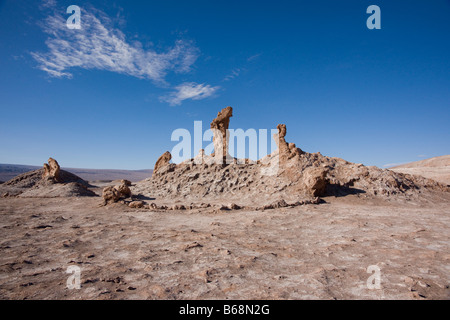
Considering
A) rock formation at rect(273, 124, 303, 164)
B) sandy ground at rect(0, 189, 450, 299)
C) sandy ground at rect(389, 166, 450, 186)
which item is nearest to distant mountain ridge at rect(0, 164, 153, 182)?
rock formation at rect(273, 124, 303, 164)

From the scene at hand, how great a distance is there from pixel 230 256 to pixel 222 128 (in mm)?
13375

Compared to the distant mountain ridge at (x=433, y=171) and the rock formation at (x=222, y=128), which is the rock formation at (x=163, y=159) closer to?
the rock formation at (x=222, y=128)

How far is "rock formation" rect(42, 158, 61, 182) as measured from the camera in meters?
21.6

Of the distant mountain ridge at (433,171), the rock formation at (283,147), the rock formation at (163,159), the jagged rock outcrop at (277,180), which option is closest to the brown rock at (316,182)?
the jagged rock outcrop at (277,180)

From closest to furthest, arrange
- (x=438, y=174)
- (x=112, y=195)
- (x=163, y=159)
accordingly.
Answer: (x=112, y=195) < (x=163, y=159) < (x=438, y=174)

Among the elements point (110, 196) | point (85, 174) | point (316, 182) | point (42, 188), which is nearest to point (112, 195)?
point (110, 196)

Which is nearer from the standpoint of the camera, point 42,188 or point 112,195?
point 112,195

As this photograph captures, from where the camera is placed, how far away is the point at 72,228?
7793 mm

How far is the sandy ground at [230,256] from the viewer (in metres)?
3.61

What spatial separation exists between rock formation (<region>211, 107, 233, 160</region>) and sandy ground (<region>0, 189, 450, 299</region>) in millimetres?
8714

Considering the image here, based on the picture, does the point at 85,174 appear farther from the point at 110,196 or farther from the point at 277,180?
the point at 277,180

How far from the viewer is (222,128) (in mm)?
17641

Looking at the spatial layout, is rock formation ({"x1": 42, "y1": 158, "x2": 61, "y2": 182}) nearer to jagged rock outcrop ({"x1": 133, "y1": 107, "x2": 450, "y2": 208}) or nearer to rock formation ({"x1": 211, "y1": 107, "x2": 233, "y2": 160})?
jagged rock outcrop ({"x1": 133, "y1": 107, "x2": 450, "y2": 208})
